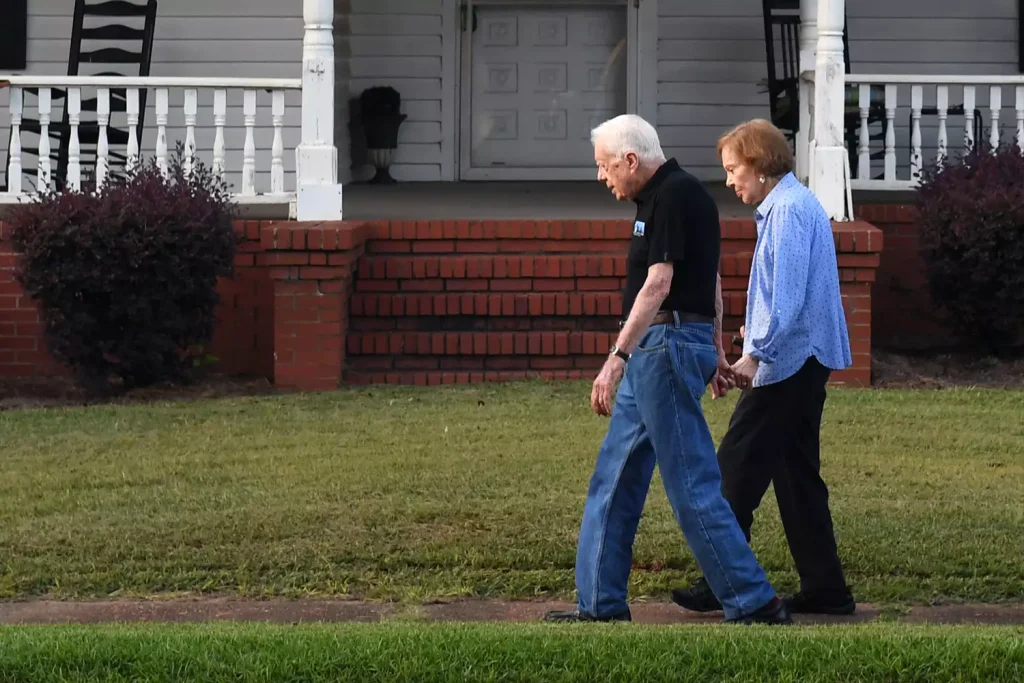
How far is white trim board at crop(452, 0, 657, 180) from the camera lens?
44.3 feet

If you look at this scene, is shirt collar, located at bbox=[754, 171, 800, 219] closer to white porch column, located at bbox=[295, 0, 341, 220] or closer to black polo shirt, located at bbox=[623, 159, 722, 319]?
black polo shirt, located at bbox=[623, 159, 722, 319]

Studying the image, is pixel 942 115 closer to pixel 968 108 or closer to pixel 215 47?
pixel 968 108

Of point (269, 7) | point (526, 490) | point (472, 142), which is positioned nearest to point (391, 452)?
point (526, 490)

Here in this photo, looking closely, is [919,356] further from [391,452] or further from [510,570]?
[510,570]

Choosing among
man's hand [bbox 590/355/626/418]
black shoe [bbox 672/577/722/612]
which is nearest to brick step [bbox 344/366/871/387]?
black shoe [bbox 672/577/722/612]

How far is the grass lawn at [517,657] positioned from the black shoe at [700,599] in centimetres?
64

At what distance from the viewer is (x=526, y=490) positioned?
6555 millimetres

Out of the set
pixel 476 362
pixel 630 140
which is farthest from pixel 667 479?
pixel 476 362

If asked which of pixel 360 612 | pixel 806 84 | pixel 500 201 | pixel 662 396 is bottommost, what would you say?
pixel 360 612

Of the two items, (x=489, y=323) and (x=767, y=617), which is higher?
(x=489, y=323)

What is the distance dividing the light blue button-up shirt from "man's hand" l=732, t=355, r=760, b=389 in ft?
0.07

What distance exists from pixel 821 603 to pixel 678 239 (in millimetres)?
1381

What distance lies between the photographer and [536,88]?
13977 millimetres

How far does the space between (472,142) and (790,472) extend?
941 cm
